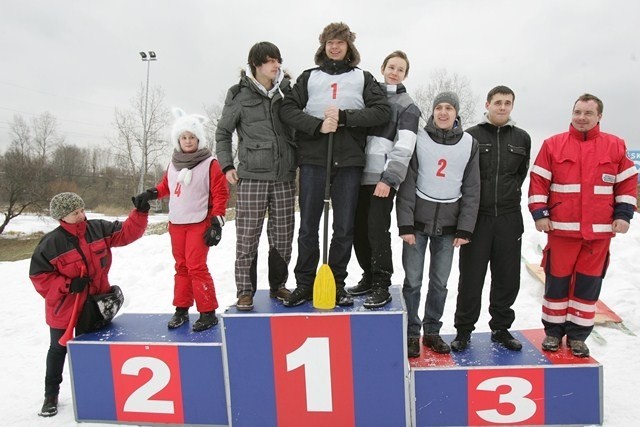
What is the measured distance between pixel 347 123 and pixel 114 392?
239 centimetres

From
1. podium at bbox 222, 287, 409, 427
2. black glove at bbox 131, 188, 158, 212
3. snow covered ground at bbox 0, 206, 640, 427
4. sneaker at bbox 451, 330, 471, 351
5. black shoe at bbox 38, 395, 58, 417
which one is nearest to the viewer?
podium at bbox 222, 287, 409, 427

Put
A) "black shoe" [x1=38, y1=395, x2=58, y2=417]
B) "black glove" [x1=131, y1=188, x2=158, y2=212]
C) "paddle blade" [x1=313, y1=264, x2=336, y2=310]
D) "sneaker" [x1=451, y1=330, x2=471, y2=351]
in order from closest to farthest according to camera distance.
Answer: "paddle blade" [x1=313, y1=264, x2=336, y2=310], "sneaker" [x1=451, y1=330, x2=471, y2=351], "black shoe" [x1=38, y1=395, x2=58, y2=417], "black glove" [x1=131, y1=188, x2=158, y2=212]

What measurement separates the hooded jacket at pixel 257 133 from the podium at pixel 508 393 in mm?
1620

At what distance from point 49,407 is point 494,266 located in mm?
3314

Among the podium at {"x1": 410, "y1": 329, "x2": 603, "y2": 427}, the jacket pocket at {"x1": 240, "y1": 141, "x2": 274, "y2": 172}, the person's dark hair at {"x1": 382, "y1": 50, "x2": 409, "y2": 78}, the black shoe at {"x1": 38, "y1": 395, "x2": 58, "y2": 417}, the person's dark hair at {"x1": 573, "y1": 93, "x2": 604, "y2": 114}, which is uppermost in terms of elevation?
the person's dark hair at {"x1": 382, "y1": 50, "x2": 409, "y2": 78}

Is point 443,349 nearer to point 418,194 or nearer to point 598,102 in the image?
point 418,194

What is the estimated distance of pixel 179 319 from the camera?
3197 millimetres

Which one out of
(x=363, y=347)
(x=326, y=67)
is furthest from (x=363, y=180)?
(x=363, y=347)

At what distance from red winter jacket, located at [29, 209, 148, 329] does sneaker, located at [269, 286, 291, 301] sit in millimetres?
1290

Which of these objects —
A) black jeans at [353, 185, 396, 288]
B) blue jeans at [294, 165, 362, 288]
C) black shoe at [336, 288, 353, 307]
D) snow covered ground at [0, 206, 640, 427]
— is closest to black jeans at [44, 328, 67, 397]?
snow covered ground at [0, 206, 640, 427]

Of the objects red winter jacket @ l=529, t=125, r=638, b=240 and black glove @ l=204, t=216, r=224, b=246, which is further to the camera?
black glove @ l=204, t=216, r=224, b=246

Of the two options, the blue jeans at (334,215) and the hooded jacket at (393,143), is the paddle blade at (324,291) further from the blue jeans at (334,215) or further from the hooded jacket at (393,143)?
the hooded jacket at (393,143)

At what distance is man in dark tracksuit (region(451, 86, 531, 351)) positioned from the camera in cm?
287

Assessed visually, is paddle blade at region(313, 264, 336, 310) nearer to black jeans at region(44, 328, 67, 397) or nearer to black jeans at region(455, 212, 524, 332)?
black jeans at region(455, 212, 524, 332)
